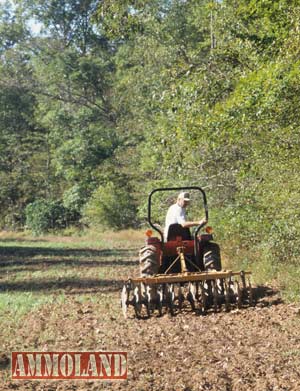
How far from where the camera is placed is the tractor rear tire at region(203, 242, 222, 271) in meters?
11.5

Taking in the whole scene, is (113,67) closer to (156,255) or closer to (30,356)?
(156,255)

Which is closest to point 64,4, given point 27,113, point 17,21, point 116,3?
point 17,21

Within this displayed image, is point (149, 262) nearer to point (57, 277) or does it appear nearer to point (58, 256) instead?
point (57, 277)

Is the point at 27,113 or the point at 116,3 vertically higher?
the point at 27,113

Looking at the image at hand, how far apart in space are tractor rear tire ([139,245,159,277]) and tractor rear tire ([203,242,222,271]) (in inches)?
31.6

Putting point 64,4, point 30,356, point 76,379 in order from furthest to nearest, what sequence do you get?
point 64,4 < point 30,356 < point 76,379

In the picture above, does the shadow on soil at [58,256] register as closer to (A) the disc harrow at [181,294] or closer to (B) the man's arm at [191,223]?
(B) the man's arm at [191,223]

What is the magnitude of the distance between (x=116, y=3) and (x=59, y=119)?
3470 centimetres

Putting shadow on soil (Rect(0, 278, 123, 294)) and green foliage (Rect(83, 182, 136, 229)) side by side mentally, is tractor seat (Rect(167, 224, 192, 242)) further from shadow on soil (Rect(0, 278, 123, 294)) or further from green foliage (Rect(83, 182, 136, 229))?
green foliage (Rect(83, 182, 136, 229))

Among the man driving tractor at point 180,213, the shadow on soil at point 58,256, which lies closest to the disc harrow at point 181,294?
the man driving tractor at point 180,213

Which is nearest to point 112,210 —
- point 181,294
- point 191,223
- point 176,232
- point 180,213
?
point 176,232

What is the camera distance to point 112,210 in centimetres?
4009

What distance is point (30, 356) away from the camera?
807 cm

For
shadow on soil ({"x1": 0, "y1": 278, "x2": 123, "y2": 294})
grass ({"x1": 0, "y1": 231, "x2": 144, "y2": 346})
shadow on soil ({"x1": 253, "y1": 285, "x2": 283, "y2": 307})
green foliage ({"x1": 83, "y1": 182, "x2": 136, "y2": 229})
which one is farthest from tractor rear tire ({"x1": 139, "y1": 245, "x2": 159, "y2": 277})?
green foliage ({"x1": 83, "y1": 182, "x2": 136, "y2": 229})
